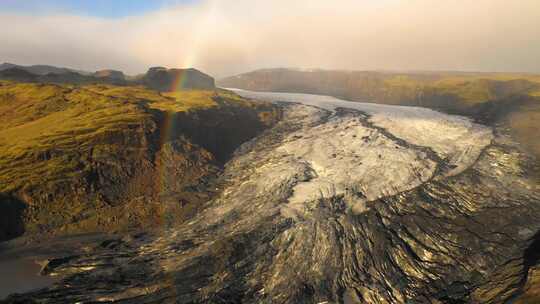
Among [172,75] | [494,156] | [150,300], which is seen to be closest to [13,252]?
[150,300]

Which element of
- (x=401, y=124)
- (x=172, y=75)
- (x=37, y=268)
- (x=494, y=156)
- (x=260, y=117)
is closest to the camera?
(x=37, y=268)

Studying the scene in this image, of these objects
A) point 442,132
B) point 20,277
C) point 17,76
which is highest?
point 17,76

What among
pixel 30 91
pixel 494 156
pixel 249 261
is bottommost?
pixel 249 261

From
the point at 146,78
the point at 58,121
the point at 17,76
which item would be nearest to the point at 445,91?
the point at 146,78

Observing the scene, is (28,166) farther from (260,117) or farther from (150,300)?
(260,117)

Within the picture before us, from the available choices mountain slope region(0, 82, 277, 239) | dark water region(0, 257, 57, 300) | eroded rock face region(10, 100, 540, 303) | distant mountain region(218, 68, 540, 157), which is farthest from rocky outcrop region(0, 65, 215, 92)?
dark water region(0, 257, 57, 300)

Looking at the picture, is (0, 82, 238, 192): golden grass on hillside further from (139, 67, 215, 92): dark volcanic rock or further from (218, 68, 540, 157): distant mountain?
(218, 68, 540, 157): distant mountain

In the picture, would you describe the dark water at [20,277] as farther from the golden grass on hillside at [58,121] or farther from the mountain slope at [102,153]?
the golden grass on hillside at [58,121]

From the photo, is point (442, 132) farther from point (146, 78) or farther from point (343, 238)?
point (146, 78)
